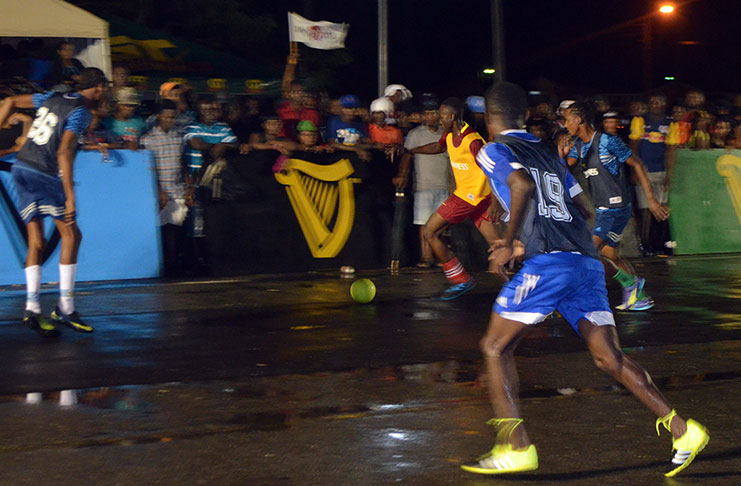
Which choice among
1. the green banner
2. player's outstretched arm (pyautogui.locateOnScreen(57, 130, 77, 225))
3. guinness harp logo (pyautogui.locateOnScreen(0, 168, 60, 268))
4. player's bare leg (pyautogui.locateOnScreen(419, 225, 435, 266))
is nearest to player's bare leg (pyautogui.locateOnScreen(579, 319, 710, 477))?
player's outstretched arm (pyautogui.locateOnScreen(57, 130, 77, 225))

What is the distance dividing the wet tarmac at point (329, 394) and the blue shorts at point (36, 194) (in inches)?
38.3

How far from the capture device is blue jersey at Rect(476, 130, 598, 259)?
507 centimetres

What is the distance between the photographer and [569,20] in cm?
4647

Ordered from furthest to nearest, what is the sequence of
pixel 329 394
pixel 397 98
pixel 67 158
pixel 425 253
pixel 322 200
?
pixel 397 98, pixel 425 253, pixel 322 200, pixel 67 158, pixel 329 394

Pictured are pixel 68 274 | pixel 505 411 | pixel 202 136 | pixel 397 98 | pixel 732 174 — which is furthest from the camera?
pixel 732 174

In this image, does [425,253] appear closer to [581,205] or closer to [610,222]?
[610,222]

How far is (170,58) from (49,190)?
12.1 metres

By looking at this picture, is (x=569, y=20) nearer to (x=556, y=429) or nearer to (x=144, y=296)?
(x=144, y=296)

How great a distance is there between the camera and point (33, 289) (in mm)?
8820

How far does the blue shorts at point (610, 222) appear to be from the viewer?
9836mm

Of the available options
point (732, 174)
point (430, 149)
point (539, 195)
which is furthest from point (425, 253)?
point (539, 195)

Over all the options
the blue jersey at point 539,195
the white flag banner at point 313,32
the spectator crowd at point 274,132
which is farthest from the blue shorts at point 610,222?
the white flag banner at point 313,32

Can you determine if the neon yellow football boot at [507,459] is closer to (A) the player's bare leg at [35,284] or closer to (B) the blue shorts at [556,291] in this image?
(B) the blue shorts at [556,291]

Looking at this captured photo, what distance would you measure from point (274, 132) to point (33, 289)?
4.84 metres
